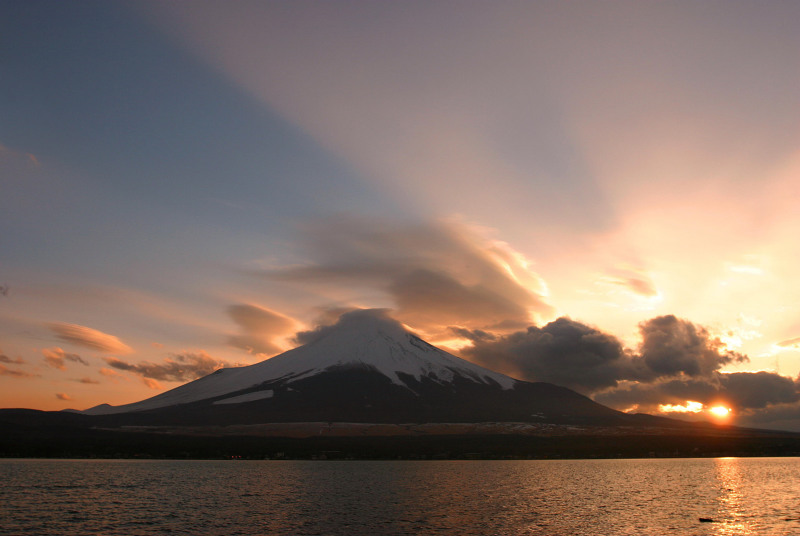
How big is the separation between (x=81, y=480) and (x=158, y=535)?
8703cm

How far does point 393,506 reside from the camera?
9506 cm

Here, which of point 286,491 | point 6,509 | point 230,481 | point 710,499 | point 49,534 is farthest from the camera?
point 230,481

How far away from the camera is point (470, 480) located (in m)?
151

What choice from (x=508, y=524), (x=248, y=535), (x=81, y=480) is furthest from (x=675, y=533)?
(x=81, y=480)

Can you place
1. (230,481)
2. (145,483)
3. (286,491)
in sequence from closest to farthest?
1. (286,491)
2. (145,483)
3. (230,481)

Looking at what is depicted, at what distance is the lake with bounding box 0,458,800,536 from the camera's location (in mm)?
74062

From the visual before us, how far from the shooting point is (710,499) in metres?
107

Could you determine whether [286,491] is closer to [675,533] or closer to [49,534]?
[49,534]

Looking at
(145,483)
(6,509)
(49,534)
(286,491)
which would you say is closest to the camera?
(49,534)

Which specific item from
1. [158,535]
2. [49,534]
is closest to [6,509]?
[49,534]

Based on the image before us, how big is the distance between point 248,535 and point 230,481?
271ft

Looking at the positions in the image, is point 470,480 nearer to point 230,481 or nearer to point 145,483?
point 230,481

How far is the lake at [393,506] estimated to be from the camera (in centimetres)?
7406

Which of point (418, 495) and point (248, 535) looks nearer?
point (248, 535)
